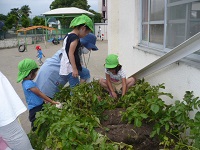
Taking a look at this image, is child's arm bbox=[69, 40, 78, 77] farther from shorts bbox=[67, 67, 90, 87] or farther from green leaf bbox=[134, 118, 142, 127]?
green leaf bbox=[134, 118, 142, 127]

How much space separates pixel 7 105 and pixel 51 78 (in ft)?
5.62

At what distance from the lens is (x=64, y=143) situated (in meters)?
2.02

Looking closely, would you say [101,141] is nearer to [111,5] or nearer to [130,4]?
[130,4]

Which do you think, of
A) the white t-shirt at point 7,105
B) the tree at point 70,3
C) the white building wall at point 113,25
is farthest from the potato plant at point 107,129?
the tree at point 70,3

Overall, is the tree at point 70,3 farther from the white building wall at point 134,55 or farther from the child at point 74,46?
the child at point 74,46

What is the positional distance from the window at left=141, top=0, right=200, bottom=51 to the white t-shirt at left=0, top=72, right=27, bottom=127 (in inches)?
77.0

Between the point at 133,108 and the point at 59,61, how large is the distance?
1747 mm

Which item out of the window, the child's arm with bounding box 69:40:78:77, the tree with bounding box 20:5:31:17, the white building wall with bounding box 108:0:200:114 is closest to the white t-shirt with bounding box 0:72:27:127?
the child's arm with bounding box 69:40:78:77

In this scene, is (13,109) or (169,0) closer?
(13,109)

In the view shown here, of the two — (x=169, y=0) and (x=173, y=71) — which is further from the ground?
(x=169, y=0)

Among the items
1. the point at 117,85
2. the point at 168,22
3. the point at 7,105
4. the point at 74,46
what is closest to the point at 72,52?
the point at 74,46

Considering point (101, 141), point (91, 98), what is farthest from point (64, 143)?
point (91, 98)

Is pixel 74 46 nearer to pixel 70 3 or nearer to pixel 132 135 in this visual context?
pixel 132 135

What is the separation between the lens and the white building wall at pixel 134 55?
8.30ft
